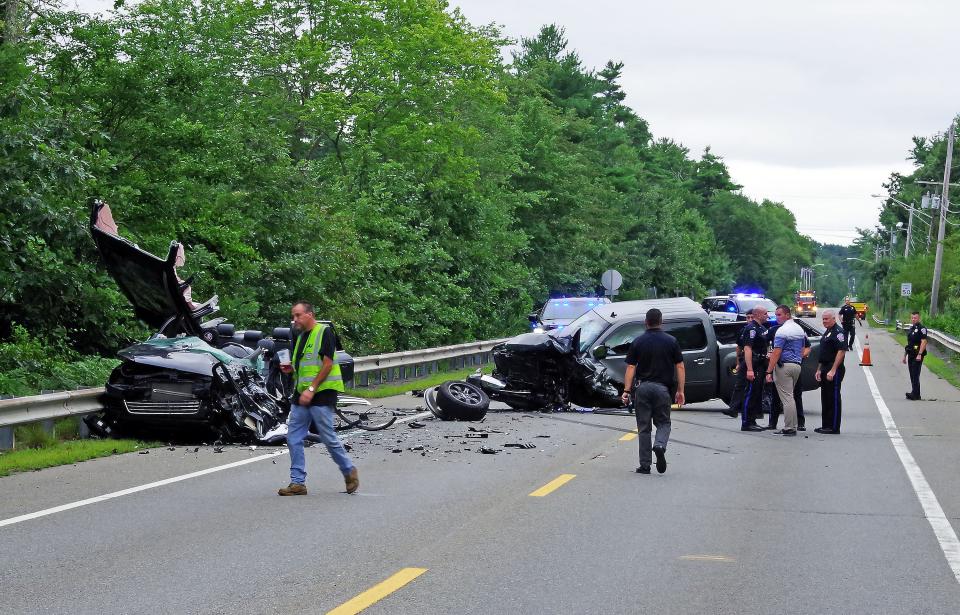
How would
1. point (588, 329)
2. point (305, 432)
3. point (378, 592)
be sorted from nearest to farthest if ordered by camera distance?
point (378, 592) → point (305, 432) → point (588, 329)

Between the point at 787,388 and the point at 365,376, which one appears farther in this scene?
the point at 365,376

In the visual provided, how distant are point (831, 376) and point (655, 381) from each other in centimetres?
575

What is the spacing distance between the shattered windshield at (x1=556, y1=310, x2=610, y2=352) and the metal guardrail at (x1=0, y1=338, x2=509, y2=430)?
4.21 m

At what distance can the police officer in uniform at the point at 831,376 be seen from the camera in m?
18.1

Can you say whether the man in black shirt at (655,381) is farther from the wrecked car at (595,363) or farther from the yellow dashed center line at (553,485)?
the wrecked car at (595,363)

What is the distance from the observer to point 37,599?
23.0 ft

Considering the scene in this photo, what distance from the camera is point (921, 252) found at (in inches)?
3474

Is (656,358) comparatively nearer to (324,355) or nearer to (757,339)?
(324,355)

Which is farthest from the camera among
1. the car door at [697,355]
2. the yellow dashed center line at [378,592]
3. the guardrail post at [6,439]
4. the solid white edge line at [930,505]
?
the car door at [697,355]

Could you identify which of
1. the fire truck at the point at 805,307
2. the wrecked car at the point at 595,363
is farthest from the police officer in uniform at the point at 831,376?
the fire truck at the point at 805,307

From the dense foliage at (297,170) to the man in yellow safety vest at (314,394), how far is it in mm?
7577

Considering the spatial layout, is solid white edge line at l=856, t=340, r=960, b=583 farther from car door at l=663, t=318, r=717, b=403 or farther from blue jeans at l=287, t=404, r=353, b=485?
blue jeans at l=287, t=404, r=353, b=485

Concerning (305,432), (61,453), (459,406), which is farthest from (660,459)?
(61,453)

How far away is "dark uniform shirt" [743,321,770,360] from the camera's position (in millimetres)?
18625
